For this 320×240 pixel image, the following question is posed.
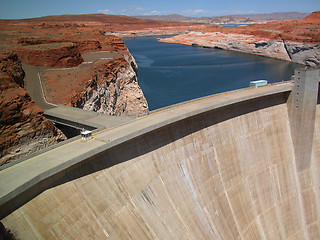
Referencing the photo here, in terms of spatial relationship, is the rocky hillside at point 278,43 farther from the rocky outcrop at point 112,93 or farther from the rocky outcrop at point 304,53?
the rocky outcrop at point 112,93

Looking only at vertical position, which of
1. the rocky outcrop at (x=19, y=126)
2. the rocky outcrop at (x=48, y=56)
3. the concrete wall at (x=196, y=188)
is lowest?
the concrete wall at (x=196, y=188)

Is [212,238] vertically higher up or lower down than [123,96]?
lower down

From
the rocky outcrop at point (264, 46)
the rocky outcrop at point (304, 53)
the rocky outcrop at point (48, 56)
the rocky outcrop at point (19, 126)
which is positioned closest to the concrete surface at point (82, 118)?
the rocky outcrop at point (19, 126)

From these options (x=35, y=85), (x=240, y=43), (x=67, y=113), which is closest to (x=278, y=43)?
(x=240, y=43)

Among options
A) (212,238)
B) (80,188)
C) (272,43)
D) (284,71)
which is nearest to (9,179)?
(80,188)

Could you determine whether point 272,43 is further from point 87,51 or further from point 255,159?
point 255,159

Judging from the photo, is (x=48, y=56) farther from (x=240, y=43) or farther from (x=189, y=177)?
(x=240, y=43)

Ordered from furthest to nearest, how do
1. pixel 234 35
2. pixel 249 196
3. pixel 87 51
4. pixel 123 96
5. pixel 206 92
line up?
pixel 234 35
pixel 206 92
pixel 87 51
pixel 123 96
pixel 249 196
